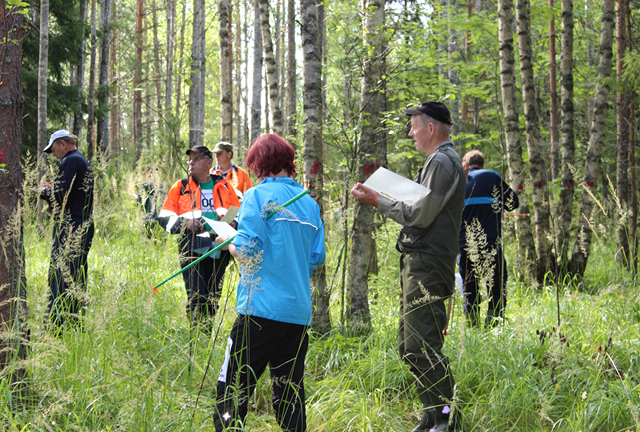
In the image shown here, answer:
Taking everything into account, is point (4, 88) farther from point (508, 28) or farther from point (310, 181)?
point (508, 28)

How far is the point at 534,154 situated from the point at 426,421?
488cm

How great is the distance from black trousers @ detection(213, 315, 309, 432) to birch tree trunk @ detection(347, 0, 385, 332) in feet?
4.89

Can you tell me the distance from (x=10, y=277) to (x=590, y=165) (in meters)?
7.14

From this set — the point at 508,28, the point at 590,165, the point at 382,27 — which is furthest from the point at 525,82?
the point at 382,27

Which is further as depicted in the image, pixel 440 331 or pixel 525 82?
pixel 525 82

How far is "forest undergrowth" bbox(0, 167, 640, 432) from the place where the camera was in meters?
2.25

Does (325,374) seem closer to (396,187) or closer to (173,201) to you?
(396,187)

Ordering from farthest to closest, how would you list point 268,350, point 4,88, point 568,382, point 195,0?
point 195,0 → point 568,382 → point 4,88 → point 268,350

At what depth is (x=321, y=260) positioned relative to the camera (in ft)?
8.50

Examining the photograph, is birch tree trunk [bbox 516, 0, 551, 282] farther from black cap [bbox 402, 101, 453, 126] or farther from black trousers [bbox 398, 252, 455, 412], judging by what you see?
black trousers [bbox 398, 252, 455, 412]

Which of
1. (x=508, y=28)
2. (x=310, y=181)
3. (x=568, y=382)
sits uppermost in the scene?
(x=508, y=28)

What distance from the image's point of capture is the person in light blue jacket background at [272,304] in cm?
226

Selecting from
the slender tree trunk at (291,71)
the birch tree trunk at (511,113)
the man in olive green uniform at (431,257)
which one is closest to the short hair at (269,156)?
the man in olive green uniform at (431,257)

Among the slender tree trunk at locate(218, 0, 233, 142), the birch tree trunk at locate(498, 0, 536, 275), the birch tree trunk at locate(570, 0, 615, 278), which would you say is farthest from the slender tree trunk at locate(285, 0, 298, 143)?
the birch tree trunk at locate(570, 0, 615, 278)
